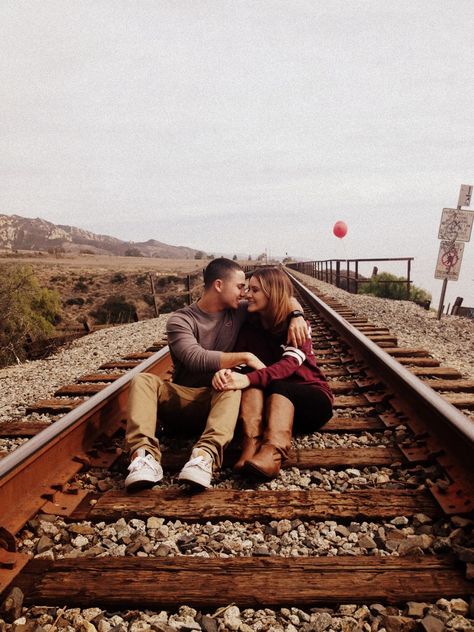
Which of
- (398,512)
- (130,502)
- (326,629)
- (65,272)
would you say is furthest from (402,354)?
(65,272)

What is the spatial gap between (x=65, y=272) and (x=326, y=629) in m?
38.4

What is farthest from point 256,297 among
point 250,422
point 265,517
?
point 265,517

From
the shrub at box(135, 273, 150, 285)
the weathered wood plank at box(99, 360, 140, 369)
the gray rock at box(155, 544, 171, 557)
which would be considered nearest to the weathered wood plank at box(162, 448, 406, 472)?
the gray rock at box(155, 544, 171, 557)

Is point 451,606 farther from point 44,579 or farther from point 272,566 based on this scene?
point 44,579

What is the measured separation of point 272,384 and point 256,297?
57 centimetres

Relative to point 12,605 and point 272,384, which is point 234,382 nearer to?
point 272,384

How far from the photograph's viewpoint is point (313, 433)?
3.00m

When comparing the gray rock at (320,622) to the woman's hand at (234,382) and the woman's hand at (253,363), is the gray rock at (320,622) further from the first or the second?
the woman's hand at (253,363)

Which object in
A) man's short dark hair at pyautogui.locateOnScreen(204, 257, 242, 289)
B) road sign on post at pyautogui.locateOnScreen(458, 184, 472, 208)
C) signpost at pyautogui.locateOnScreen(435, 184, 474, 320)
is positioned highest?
road sign on post at pyautogui.locateOnScreen(458, 184, 472, 208)

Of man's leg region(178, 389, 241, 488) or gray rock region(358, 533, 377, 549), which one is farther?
man's leg region(178, 389, 241, 488)

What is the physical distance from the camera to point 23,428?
10.3 ft

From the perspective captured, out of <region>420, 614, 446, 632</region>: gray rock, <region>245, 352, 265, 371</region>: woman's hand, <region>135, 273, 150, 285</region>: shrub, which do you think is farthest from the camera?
<region>135, 273, 150, 285</region>: shrub

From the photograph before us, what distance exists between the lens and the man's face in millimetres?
3041

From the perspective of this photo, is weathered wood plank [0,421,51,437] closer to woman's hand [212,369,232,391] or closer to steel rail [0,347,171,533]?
steel rail [0,347,171,533]
